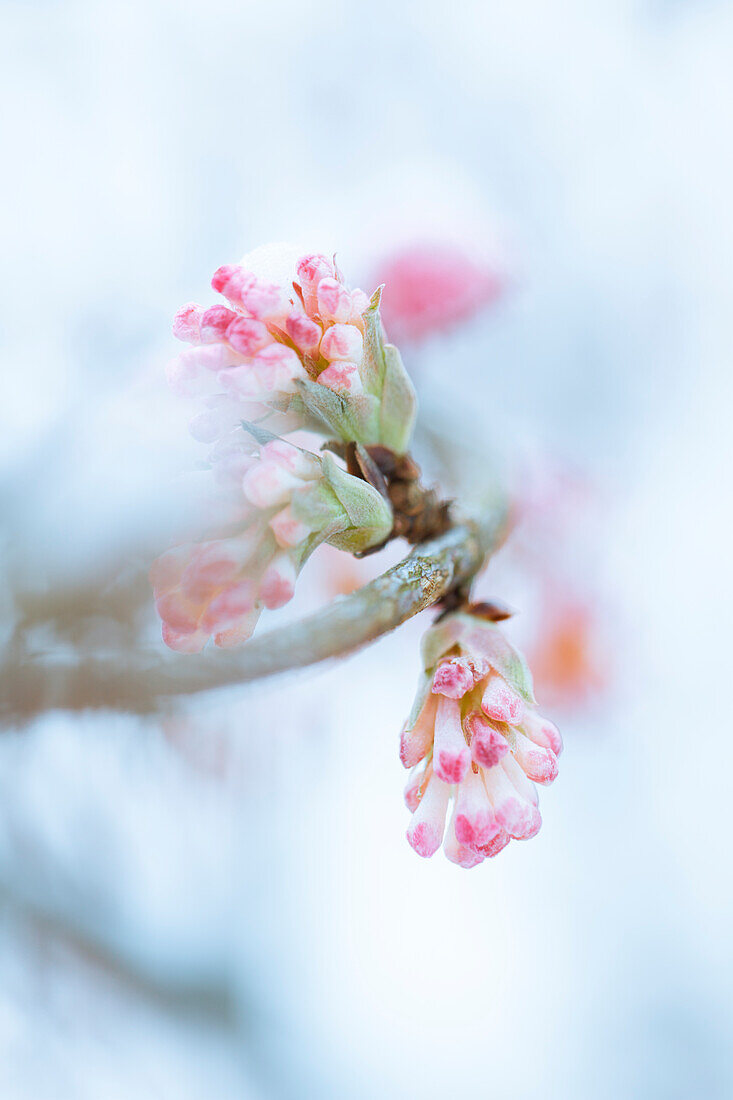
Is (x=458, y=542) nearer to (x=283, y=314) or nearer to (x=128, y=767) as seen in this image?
(x=283, y=314)

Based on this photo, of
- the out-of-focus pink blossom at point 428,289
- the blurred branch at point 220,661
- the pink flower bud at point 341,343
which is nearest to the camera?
the blurred branch at point 220,661

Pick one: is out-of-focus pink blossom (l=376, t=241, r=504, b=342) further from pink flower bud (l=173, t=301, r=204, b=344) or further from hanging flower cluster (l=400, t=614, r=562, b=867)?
hanging flower cluster (l=400, t=614, r=562, b=867)

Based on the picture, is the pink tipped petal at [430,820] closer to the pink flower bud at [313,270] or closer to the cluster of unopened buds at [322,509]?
the cluster of unopened buds at [322,509]

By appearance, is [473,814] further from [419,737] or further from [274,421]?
[274,421]

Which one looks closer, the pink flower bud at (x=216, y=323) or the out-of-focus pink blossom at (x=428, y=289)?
the pink flower bud at (x=216, y=323)

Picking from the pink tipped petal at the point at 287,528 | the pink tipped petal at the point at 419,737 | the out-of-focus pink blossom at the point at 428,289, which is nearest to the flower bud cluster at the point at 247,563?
the pink tipped petal at the point at 287,528

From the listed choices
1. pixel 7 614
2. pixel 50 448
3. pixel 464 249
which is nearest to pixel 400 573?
pixel 7 614

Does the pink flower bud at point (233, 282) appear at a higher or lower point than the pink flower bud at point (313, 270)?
lower

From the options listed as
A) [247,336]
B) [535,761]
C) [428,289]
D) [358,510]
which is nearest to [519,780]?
[535,761]
